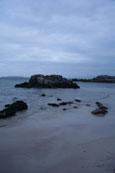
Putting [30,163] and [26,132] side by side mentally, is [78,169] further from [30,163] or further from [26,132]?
[26,132]

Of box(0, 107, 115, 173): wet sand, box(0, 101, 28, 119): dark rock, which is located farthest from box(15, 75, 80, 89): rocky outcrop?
box(0, 107, 115, 173): wet sand

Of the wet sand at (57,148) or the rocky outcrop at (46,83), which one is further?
the rocky outcrop at (46,83)

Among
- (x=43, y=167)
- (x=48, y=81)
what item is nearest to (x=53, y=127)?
(x=43, y=167)

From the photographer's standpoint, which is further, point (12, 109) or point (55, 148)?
point (12, 109)

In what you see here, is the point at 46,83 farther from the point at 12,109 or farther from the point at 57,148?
the point at 57,148

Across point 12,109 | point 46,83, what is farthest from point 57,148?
point 46,83

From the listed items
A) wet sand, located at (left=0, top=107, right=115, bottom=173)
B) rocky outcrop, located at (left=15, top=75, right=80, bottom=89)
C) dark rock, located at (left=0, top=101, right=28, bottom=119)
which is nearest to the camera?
wet sand, located at (left=0, top=107, right=115, bottom=173)

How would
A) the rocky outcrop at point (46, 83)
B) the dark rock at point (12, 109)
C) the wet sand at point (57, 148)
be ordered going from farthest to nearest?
1. the rocky outcrop at point (46, 83)
2. the dark rock at point (12, 109)
3. the wet sand at point (57, 148)

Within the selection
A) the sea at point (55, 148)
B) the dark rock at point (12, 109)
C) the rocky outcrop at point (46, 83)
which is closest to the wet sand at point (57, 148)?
the sea at point (55, 148)

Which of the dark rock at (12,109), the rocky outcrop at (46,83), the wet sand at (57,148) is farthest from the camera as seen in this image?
the rocky outcrop at (46,83)

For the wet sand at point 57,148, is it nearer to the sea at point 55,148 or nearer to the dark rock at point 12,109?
the sea at point 55,148

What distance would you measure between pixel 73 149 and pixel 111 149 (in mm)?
1164

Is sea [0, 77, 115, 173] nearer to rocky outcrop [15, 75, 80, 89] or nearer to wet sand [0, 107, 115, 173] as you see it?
wet sand [0, 107, 115, 173]

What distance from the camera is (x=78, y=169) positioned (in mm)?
3422
